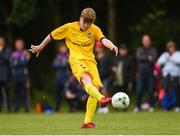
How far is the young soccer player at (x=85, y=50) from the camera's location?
45.2 ft

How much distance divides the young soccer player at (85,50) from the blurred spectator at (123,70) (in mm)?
9326

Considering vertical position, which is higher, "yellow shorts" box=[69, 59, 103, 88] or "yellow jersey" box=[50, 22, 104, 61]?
"yellow jersey" box=[50, 22, 104, 61]

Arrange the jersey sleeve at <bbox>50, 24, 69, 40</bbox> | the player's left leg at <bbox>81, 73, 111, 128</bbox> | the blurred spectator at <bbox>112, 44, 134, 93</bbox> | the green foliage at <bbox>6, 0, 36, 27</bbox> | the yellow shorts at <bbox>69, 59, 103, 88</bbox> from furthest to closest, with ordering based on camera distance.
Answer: the green foliage at <bbox>6, 0, 36, 27</bbox> < the blurred spectator at <bbox>112, 44, 134, 93</bbox> < the jersey sleeve at <bbox>50, 24, 69, 40</bbox> < the yellow shorts at <bbox>69, 59, 103, 88</bbox> < the player's left leg at <bbox>81, 73, 111, 128</bbox>

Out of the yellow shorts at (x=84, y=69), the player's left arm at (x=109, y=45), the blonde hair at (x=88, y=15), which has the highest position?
the blonde hair at (x=88, y=15)

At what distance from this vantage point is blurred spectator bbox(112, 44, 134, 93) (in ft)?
78.2

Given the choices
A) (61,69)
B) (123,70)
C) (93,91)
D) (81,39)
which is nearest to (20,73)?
(61,69)

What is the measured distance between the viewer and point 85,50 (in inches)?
559

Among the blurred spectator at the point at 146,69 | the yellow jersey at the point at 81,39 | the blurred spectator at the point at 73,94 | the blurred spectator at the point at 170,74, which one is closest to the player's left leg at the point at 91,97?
the yellow jersey at the point at 81,39

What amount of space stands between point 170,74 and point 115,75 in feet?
6.16

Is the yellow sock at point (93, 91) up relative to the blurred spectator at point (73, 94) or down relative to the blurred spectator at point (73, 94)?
up

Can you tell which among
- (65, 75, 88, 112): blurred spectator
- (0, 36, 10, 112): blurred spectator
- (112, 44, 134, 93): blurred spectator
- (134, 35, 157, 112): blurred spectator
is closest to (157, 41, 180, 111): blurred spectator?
(134, 35, 157, 112): blurred spectator

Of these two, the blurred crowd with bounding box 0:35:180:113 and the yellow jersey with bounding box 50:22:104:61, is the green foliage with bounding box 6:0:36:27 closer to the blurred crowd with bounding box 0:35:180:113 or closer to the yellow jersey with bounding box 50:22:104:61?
the blurred crowd with bounding box 0:35:180:113

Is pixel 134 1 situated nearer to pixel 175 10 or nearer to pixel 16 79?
pixel 175 10

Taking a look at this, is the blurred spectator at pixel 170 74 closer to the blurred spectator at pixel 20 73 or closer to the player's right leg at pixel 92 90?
the blurred spectator at pixel 20 73
